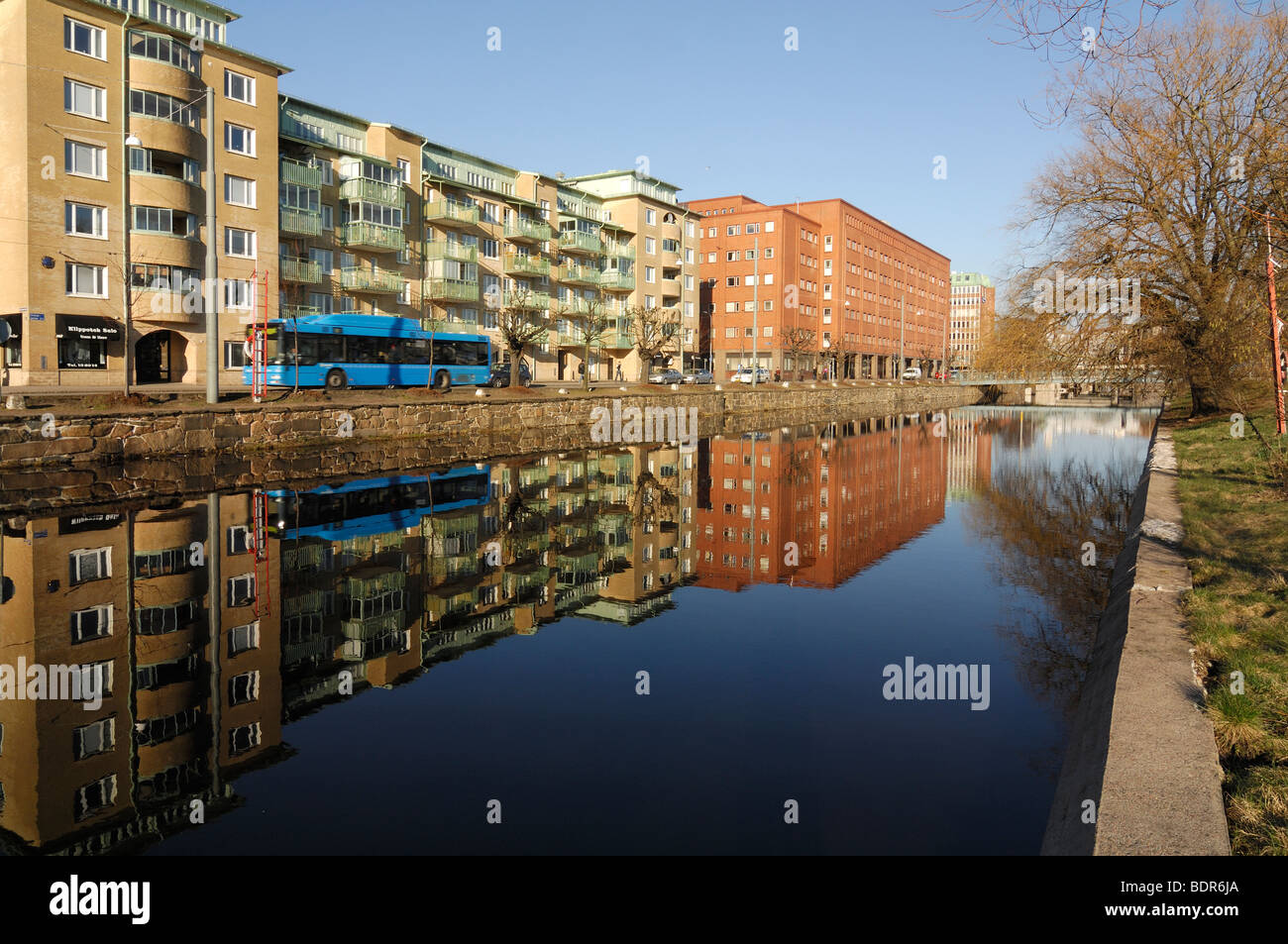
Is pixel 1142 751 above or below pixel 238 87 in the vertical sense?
below

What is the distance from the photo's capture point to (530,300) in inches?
2388

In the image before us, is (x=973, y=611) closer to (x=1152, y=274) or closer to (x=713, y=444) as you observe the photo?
(x=1152, y=274)

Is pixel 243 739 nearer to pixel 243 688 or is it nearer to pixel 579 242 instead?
pixel 243 688

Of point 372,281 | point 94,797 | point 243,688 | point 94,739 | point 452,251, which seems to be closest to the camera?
point 94,797

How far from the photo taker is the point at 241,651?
333 inches

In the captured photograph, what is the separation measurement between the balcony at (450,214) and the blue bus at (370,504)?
3540 centimetres

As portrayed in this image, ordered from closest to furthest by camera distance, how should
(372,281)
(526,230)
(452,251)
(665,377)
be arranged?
(372,281) < (452,251) < (526,230) < (665,377)

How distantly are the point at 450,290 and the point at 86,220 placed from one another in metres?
21.0

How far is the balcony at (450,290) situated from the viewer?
53344 mm

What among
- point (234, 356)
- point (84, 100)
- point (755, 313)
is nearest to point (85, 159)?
point (84, 100)

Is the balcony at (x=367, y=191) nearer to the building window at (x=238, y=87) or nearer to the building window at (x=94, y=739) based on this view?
the building window at (x=238, y=87)

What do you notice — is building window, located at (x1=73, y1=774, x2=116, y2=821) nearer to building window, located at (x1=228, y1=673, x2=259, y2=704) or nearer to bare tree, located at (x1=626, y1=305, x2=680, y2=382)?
building window, located at (x1=228, y1=673, x2=259, y2=704)
